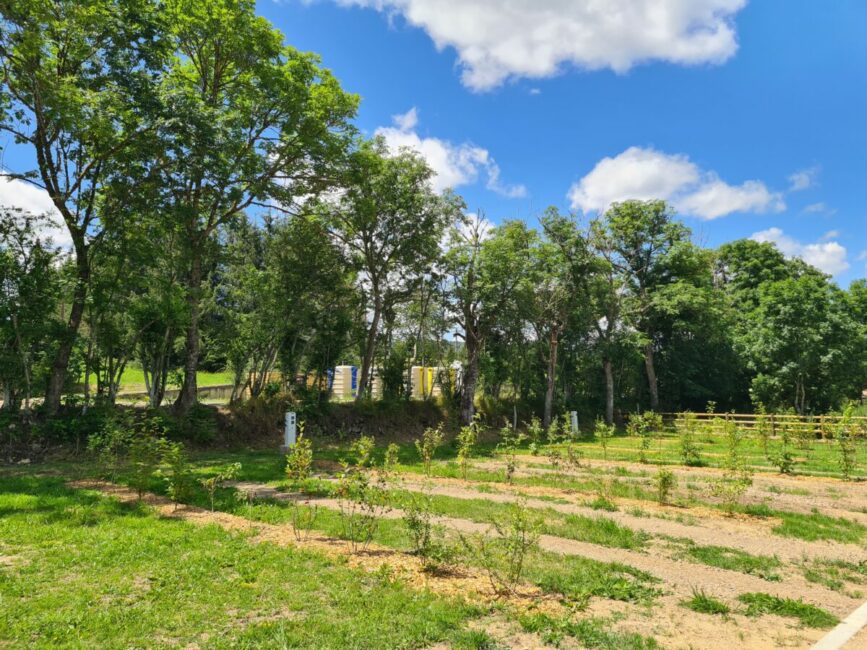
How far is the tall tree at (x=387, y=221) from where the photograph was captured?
17812 millimetres

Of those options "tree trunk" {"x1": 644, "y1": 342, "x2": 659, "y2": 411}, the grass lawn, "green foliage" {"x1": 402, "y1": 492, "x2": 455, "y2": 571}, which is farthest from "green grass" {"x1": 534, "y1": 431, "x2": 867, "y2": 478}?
the grass lawn

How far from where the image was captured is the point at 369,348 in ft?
63.1

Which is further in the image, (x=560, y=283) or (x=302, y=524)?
(x=560, y=283)

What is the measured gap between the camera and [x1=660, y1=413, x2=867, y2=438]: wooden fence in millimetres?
16234

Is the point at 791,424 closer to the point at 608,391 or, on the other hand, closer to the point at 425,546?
the point at 608,391

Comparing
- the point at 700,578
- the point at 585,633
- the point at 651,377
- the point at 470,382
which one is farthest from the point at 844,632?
the point at 651,377

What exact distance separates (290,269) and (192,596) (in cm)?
1409

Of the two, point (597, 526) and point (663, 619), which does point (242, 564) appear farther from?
point (597, 526)

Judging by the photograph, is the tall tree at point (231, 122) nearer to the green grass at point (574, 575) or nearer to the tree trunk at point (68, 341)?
the tree trunk at point (68, 341)

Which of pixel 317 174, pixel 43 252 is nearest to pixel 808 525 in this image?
pixel 317 174

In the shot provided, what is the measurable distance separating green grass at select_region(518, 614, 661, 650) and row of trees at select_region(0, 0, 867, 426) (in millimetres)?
12655

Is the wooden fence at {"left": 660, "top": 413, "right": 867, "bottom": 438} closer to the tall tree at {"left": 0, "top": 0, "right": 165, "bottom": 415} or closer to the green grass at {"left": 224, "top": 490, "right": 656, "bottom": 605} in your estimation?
the green grass at {"left": 224, "top": 490, "right": 656, "bottom": 605}

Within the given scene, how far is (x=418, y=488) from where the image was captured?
376 inches

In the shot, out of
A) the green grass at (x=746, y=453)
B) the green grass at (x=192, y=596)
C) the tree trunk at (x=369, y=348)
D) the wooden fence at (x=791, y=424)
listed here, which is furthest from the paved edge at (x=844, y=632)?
the tree trunk at (x=369, y=348)
